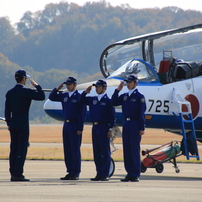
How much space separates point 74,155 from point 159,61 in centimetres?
402

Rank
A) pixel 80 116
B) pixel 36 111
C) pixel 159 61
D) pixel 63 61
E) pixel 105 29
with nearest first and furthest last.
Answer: pixel 80 116 → pixel 159 61 → pixel 36 111 → pixel 63 61 → pixel 105 29

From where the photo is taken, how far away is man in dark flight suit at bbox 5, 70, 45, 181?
10883 mm

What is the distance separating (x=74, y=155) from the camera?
11.4 m

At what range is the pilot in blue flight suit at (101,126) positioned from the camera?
A: 11336 millimetres

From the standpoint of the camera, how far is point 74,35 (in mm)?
160250

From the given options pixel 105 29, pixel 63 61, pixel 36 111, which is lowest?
pixel 36 111

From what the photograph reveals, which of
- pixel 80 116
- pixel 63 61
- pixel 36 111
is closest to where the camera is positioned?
pixel 80 116

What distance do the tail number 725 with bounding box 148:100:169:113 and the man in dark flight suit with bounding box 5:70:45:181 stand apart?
3.03m

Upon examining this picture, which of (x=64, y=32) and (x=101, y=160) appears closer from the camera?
(x=101, y=160)

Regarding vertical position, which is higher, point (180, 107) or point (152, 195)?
point (180, 107)

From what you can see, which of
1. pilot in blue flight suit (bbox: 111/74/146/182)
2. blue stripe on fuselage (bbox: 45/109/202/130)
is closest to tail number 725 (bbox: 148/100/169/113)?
blue stripe on fuselage (bbox: 45/109/202/130)

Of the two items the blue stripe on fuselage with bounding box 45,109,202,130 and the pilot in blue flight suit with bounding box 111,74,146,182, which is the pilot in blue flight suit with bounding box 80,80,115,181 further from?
the blue stripe on fuselage with bounding box 45,109,202,130

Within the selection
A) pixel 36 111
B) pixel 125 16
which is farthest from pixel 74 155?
pixel 125 16

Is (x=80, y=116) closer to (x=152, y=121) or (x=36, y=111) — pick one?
(x=152, y=121)
